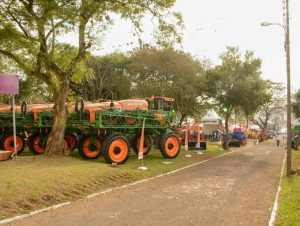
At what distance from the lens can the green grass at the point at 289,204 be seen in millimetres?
7738

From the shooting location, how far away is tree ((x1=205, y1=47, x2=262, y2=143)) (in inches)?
1187

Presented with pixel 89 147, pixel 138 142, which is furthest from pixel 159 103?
pixel 89 147

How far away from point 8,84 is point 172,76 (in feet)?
66.8

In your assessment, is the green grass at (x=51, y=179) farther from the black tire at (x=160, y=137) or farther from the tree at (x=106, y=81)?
the tree at (x=106, y=81)

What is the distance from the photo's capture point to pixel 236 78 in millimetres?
30938

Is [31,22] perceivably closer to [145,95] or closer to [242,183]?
[242,183]

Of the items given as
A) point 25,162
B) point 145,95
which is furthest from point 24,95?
point 25,162

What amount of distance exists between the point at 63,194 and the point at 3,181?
72.4 inches

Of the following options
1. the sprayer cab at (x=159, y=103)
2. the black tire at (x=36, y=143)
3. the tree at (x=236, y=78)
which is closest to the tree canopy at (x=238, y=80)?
the tree at (x=236, y=78)

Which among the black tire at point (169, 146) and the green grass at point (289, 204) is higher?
the black tire at point (169, 146)

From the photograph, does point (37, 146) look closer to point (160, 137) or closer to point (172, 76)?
point (160, 137)

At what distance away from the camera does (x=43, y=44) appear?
15125mm

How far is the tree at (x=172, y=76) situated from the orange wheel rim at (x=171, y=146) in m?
11.5

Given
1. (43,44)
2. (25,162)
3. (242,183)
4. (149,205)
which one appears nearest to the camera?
(149,205)
